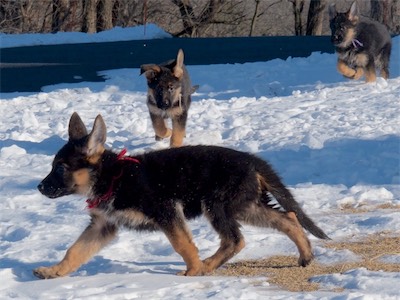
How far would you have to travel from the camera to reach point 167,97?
10.7 metres

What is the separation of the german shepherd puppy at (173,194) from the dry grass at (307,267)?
125 mm

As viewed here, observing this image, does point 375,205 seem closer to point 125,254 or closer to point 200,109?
point 125,254

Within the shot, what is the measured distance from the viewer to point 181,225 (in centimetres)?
575

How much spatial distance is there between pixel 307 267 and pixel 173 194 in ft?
3.15

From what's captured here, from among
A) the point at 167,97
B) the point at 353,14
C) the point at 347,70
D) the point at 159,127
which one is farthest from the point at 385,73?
the point at 159,127

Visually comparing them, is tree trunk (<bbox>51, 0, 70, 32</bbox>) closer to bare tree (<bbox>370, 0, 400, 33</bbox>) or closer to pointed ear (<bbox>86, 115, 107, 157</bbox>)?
bare tree (<bbox>370, 0, 400, 33</bbox>)

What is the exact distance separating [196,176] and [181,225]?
36 centimetres

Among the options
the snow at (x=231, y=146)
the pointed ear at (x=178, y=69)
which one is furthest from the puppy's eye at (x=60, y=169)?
the pointed ear at (x=178, y=69)

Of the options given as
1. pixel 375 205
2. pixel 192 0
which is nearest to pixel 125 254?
pixel 375 205

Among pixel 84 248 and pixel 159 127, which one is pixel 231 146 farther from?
pixel 84 248

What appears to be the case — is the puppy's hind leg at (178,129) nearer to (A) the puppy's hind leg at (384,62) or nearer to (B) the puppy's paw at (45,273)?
(B) the puppy's paw at (45,273)

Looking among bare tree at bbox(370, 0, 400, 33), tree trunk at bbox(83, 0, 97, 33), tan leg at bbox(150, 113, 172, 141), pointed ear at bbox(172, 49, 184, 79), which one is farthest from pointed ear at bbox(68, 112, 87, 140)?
bare tree at bbox(370, 0, 400, 33)

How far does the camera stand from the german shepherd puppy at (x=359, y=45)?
46.7ft

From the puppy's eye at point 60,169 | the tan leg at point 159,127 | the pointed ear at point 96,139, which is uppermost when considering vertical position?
the pointed ear at point 96,139
